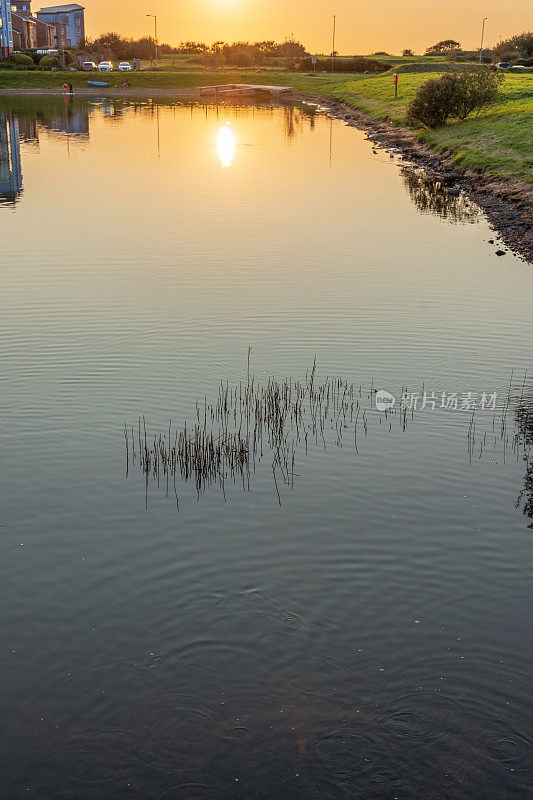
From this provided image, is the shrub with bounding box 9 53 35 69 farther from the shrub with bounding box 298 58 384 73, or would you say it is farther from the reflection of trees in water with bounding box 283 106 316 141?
the shrub with bounding box 298 58 384 73

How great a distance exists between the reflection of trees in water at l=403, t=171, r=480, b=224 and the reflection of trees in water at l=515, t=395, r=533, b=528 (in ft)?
66.9

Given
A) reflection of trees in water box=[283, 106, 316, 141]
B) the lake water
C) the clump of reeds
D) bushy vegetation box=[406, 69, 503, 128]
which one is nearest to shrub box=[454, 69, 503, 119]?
bushy vegetation box=[406, 69, 503, 128]

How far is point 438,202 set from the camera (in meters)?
38.5

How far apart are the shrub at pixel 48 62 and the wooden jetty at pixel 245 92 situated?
22407 mm

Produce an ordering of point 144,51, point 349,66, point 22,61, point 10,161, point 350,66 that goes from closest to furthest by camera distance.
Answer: point 10,161 → point 22,61 → point 350,66 → point 349,66 → point 144,51

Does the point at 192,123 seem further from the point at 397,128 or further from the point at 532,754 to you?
the point at 532,754

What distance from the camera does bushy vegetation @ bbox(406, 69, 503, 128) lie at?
57556 mm

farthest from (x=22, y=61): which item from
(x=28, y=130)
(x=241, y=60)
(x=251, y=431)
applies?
(x=251, y=431)

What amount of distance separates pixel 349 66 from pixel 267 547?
156941 mm

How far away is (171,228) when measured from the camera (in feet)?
102

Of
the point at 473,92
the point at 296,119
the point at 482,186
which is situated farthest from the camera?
the point at 296,119

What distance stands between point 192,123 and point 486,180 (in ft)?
150

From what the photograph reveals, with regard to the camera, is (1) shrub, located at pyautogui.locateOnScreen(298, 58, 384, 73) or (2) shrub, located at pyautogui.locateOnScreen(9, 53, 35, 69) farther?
(1) shrub, located at pyautogui.locateOnScreen(298, 58, 384, 73)

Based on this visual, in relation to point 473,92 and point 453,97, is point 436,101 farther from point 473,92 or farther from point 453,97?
point 473,92
